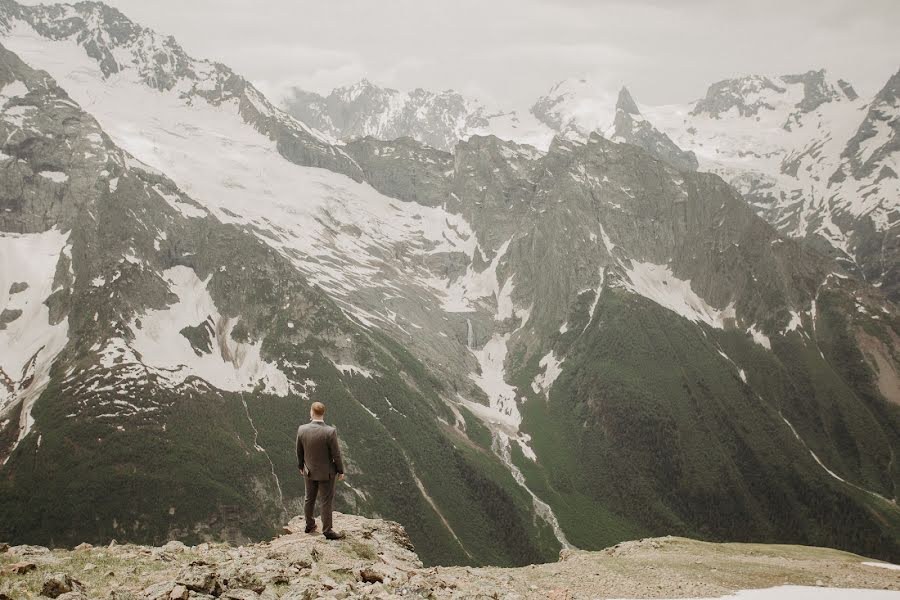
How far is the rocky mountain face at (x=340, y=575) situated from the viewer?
1864 centimetres

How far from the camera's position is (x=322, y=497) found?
25719mm

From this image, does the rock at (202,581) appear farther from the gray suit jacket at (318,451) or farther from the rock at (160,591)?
the gray suit jacket at (318,451)

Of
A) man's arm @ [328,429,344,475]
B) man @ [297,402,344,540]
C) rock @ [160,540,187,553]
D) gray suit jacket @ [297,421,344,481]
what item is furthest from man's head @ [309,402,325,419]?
rock @ [160,540,187,553]

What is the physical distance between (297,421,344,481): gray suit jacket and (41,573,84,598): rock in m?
8.00

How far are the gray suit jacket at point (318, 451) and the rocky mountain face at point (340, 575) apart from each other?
261cm

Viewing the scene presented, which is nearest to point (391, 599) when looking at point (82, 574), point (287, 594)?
point (287, 594)

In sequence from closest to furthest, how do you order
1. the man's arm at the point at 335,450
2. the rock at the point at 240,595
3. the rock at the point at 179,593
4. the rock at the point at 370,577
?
the rock at the point at 179,593
the rock at the point at 240,595
the rock at the point at 370,577
the man's arm at the point at 335,450

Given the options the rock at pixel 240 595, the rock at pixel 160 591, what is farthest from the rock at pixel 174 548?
the rock at pixel 240 595

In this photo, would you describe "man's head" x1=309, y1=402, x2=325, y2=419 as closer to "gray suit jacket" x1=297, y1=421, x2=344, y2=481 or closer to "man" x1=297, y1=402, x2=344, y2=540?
"man" x1=297, y1=402, x2=344, y2=540

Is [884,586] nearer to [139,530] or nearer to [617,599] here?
[617,599]

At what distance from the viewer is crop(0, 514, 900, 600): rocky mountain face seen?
18.6 metres

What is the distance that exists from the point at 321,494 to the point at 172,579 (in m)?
7.10

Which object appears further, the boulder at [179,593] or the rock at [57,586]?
the rock at [57,586]

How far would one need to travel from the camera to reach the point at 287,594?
18562 millimetres
